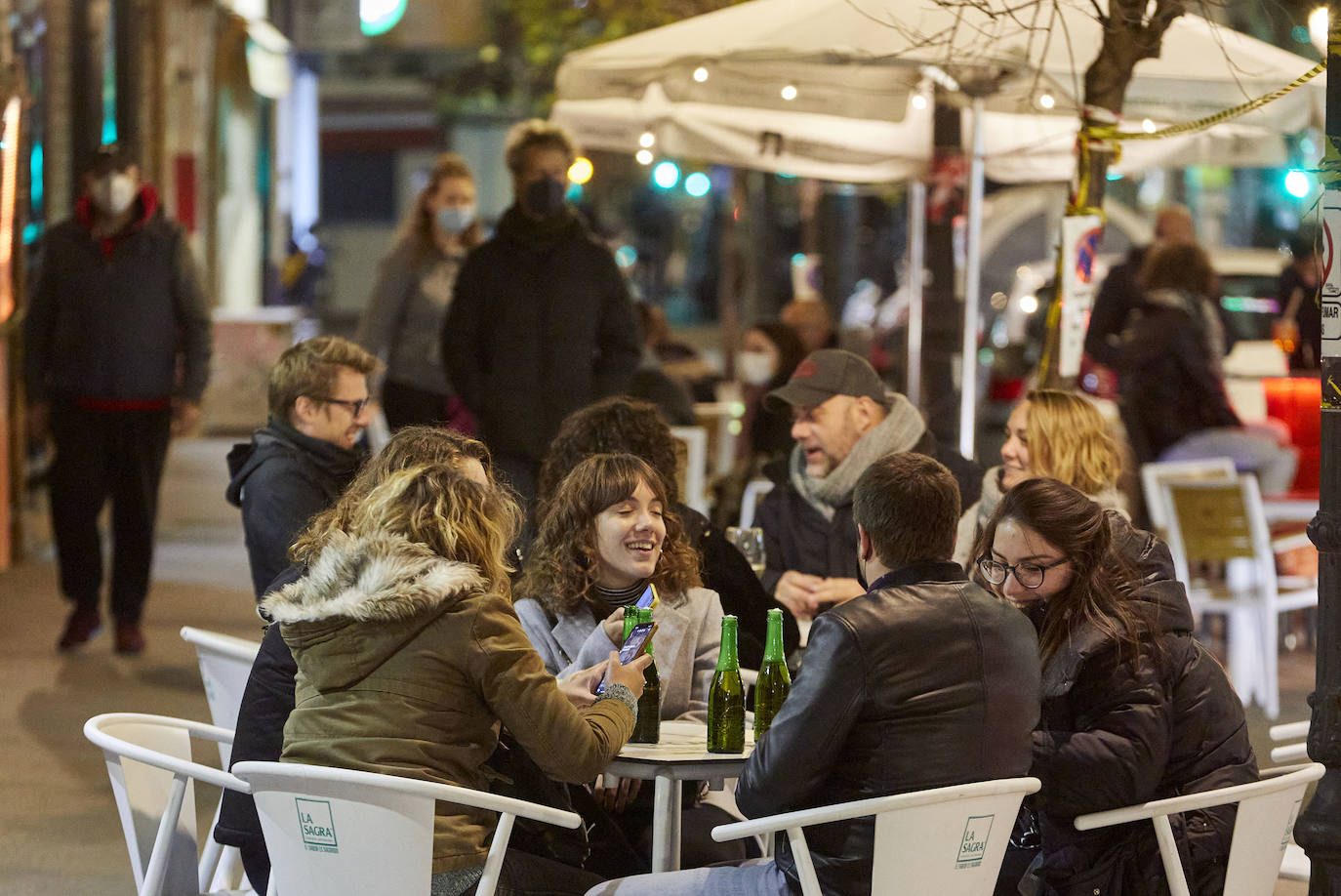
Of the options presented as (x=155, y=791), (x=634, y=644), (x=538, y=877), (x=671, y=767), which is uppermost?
(x=634, y=644)

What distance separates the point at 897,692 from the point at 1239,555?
16.2 ft

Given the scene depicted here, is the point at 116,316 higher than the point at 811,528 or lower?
higher

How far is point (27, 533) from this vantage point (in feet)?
39.0

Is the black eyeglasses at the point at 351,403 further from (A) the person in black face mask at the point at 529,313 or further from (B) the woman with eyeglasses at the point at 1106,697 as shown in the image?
(B) the woman with eyeglasses at the point at 1106,697

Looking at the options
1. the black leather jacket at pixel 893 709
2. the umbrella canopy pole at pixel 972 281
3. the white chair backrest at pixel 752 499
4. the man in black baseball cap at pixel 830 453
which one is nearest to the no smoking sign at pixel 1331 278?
the black leather jacket at pixel 893 709

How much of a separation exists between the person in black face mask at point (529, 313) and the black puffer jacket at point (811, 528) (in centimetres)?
152

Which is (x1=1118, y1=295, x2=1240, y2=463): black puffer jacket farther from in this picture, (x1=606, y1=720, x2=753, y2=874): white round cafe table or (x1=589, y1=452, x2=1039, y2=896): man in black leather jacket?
(x1=589, y1=452, x2=1039, y2=896): man in black leather jacket

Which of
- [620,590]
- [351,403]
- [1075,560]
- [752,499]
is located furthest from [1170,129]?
[351,403]

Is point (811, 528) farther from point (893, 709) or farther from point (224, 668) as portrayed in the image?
point (893, 709)

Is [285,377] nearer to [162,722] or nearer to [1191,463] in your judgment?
[162,722]

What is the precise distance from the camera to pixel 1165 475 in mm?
8023

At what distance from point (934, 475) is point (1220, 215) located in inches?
1352

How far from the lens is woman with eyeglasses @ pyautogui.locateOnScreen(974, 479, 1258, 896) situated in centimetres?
372

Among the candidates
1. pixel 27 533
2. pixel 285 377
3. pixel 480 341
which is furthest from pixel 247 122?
pixel 285 377
